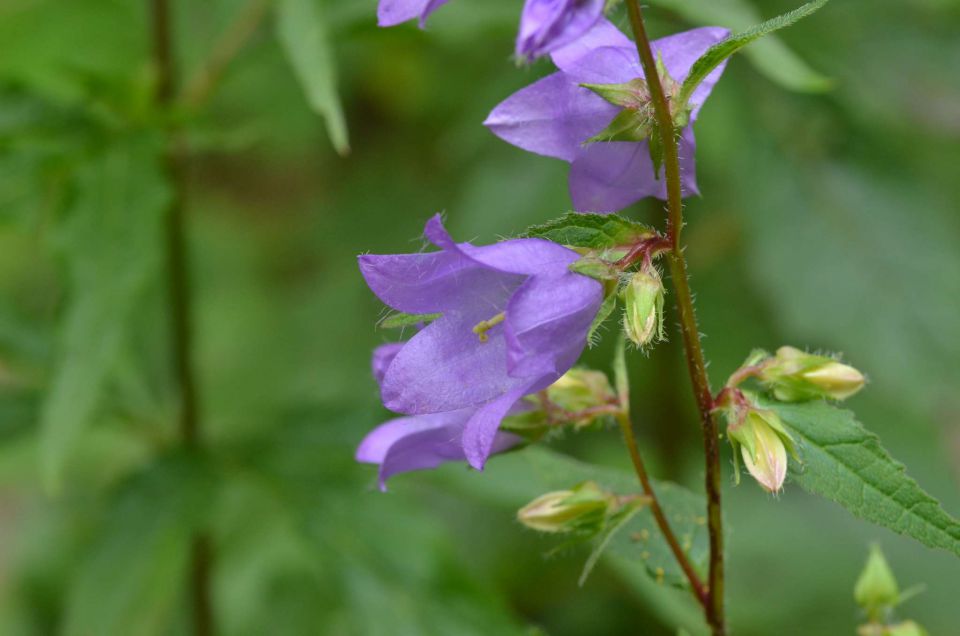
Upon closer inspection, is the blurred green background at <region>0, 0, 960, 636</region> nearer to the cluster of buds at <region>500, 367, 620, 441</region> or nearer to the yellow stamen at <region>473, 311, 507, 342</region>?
the cluster of buds at <region>500, 367, 620, 441</region>

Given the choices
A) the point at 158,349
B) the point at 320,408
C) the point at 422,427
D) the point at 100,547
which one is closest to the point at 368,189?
the point at 158,349

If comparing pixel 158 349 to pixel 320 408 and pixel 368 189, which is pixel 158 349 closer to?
pixel 320 408

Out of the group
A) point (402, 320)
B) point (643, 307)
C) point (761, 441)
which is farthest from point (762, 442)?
point (402, 320)

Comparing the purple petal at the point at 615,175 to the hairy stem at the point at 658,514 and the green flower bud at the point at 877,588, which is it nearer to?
the hairy stem at the point at 658,514

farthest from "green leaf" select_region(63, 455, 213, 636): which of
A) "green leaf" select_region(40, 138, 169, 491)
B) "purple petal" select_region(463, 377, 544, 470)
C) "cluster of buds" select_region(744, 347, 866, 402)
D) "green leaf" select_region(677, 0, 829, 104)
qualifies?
"green leaf" select_region(677, 0, 829, 104)

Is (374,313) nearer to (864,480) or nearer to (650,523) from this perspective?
(650,523)
